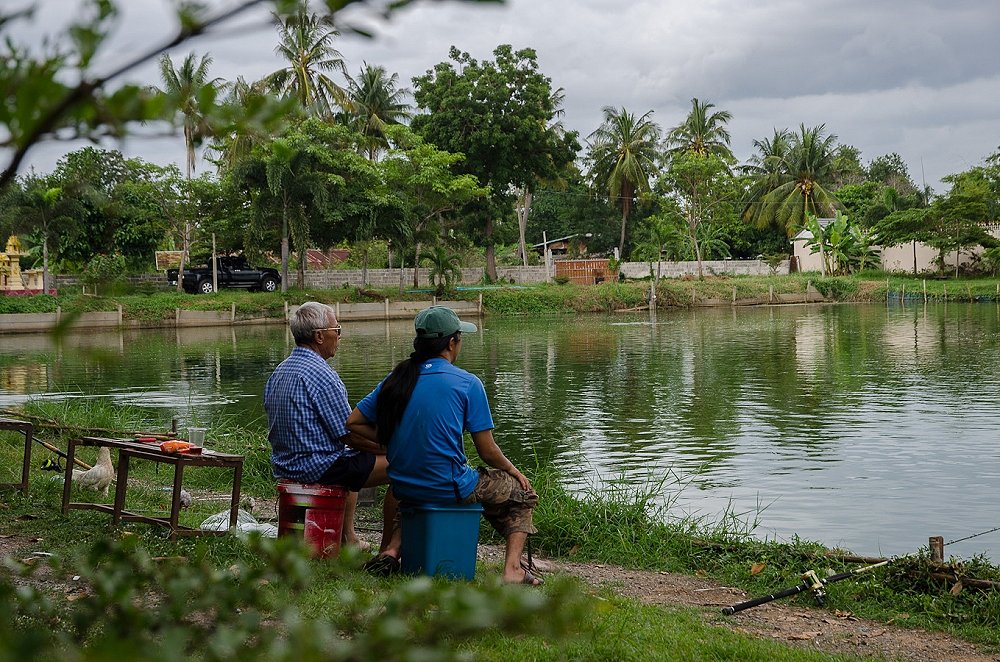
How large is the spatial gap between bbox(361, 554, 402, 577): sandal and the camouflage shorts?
49 centimetres

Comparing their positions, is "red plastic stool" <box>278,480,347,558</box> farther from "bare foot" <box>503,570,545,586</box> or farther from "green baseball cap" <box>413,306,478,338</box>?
"green baseball cap" <box>413,306,478,338</box>

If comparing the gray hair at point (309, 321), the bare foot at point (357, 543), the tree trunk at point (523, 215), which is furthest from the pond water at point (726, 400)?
the tree trunk at point (523, 215)

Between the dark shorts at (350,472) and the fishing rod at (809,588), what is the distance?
1.95 metres

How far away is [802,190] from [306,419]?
55832 millimetres

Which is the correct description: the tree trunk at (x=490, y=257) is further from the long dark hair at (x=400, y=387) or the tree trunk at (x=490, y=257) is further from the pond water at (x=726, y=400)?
the long dark hair at (x=400, y=387)

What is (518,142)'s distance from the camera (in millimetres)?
48969

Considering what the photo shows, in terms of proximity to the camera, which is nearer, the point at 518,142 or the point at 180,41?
the point at 180,41

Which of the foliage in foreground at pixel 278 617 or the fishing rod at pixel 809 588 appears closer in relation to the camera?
the foliage in foreground at pixel 278 617

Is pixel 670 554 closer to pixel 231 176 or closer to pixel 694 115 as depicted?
pixel 231 176

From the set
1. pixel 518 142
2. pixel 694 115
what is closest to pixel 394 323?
pixel 518 142

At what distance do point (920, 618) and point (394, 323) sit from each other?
35.1m

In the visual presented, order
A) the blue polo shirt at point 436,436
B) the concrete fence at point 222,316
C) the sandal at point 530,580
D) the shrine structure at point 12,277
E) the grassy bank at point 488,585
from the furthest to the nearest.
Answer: the shrine structure at point 12,277 < the concrete fence at point 222,316 < the sandal at point 530,580 < the blue polo shirt at point 436,436 < the grassy bank at point 488,585

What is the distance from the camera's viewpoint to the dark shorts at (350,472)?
18.1 ft

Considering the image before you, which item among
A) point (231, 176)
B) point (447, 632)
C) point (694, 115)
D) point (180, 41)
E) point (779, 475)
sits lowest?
point (779, 475)
